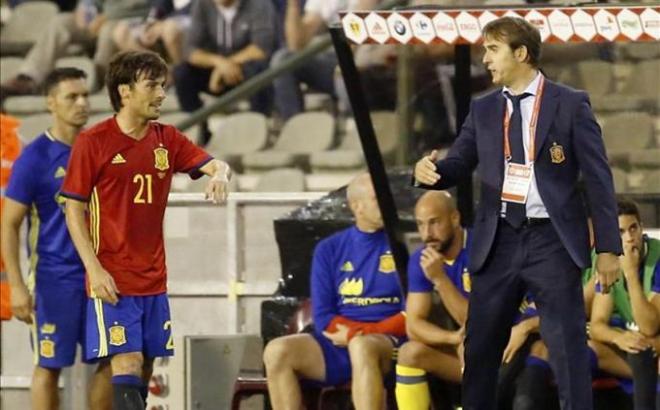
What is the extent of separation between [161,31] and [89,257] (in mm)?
5829

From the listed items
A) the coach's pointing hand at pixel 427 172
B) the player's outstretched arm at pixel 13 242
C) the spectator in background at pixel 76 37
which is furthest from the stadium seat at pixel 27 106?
the coach's pointing hand at pixel 427 172

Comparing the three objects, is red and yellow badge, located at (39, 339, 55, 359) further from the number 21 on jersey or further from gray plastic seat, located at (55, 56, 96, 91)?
gray plastic seat, located at (55, 56, 96, 91)

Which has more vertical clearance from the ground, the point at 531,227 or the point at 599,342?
the point at 531,227

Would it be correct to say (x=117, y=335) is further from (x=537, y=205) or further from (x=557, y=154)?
(x=557, y=154)

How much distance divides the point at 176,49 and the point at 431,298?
475 centimetres

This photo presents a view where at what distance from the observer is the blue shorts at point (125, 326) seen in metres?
7.98

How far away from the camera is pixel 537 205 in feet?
24.7

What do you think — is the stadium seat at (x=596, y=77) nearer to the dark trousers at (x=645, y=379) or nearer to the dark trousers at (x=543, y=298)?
the dark trousers at (x=645, y=379)

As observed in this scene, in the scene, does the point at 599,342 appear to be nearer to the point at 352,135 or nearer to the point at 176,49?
the point at 352,135

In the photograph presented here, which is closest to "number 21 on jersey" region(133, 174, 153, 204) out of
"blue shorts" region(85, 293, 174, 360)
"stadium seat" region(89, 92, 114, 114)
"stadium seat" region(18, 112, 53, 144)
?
"blue shorts" region(85, 293, 174, 360)

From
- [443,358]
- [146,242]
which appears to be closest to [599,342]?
[443,358]

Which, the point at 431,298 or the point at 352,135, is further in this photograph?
the point at 352,135

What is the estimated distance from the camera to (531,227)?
7.54 meters

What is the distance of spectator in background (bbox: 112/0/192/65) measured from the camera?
13359mm
